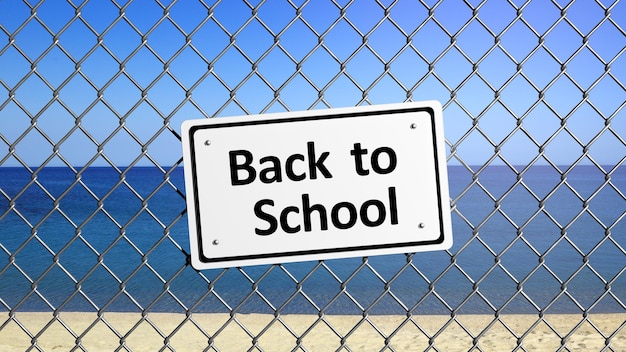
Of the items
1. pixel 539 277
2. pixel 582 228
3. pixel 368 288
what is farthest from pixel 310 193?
pixel 582 228

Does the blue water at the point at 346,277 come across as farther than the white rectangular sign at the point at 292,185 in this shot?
Yes

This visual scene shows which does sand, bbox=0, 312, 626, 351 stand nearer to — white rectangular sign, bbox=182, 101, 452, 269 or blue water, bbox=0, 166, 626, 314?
blue water, bbox=0, 166, 626, 314

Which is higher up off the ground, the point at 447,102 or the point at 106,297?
the point at 447,102

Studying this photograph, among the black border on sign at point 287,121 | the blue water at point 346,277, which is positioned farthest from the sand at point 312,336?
the black border on sign at point 287,121

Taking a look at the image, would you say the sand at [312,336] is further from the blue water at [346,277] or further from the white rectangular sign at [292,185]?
the white rectangular sign at [292,185]

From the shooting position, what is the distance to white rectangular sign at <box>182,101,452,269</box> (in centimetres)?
202

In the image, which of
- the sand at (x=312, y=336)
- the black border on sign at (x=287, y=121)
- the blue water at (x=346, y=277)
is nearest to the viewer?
the black border on sign at (x=287, y=121)

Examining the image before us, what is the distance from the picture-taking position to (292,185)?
2035 mm

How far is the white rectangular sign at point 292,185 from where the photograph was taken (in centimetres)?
202

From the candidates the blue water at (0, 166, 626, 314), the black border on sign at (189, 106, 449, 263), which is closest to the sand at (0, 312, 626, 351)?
the blue water at (0, 166, 626, 314)

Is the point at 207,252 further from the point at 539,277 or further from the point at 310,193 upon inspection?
the point at 539,277

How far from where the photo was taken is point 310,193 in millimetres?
2039

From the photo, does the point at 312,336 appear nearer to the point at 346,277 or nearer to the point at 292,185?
the point at 292,185

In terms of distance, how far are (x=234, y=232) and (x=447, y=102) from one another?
0.92 meters
